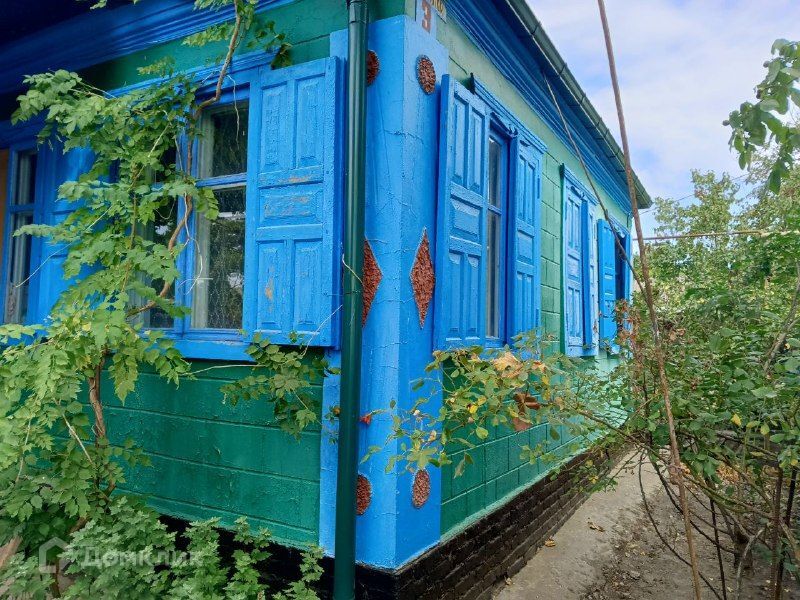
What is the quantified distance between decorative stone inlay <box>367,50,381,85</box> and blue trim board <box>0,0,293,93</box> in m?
0.72

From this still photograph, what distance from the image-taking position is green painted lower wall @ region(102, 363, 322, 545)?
313 centimetres

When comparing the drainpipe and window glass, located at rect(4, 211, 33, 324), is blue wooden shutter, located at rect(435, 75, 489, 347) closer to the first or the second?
the drainpipe

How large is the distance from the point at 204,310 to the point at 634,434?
2.53 m

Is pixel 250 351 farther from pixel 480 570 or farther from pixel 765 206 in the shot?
pixel 765 206

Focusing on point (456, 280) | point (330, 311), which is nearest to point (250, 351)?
point (330, 311)

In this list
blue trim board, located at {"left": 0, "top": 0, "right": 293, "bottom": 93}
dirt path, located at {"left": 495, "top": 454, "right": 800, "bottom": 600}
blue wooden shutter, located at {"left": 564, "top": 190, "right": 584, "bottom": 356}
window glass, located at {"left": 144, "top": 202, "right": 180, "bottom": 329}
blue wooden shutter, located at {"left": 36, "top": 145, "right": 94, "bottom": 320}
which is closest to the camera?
blue trim board, located at {"left": 0, "top": 0, "right": 293, "bottom": 93}

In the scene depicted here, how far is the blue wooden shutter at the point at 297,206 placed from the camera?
3043mm

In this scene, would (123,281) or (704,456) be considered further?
(123,281)

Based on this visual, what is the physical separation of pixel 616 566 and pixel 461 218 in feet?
9.76

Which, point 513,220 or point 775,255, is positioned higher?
point 513,220

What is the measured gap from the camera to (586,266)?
638 centimetres

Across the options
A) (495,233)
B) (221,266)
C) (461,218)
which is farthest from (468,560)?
(221,266)

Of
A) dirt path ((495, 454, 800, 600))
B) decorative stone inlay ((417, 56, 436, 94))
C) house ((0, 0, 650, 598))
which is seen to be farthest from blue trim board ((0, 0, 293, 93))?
dirt path ((495, 454, 800, 600))

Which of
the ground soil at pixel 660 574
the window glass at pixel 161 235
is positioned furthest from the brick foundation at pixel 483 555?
the window glass at pixel 161 235
